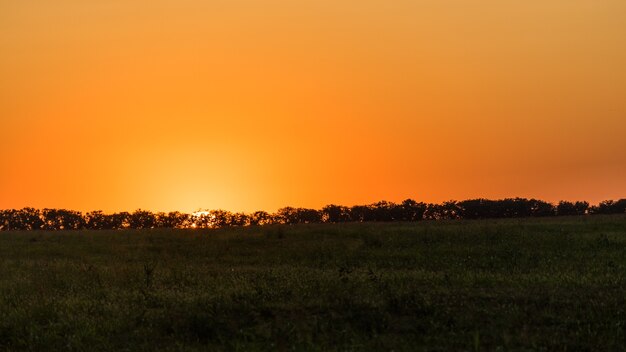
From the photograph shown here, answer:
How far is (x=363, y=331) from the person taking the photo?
1694 cm

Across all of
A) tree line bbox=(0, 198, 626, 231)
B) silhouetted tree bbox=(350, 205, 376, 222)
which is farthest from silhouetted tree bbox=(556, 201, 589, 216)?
silhouetted tree bbox=(350, 205, 376, 222)

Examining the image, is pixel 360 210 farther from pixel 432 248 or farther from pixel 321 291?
pixel 321 291

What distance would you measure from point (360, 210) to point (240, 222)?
12.0m

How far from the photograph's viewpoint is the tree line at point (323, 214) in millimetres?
64438

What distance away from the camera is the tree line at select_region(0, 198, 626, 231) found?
64.4 metres

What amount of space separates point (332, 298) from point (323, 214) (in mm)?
51568

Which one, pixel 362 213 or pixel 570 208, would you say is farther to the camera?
pixel 362 213

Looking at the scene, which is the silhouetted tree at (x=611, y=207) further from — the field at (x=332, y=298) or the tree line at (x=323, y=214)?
the field at (x=332, y=298)

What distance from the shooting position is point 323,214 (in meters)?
71.0

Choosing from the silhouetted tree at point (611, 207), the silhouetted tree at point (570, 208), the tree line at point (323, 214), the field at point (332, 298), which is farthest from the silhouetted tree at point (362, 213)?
the field at point (332, 298)

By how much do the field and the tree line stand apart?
98.3 feet

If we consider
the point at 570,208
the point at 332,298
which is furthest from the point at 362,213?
the point at 332,298

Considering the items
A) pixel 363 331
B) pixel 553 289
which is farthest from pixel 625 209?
pixel 363 331

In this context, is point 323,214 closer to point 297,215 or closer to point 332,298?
point 297,215
